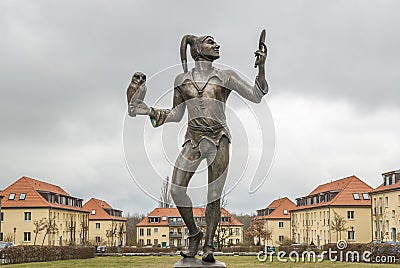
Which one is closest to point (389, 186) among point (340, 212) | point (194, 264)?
point (340, 212)

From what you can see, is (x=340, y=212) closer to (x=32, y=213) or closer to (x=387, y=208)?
(x=387, y=208)

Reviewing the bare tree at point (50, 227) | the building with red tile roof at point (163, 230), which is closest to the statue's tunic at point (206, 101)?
the bare tree at point (50, 227)

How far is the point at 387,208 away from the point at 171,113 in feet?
205

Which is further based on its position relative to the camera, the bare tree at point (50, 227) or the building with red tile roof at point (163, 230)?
the building with red tile roof at point (163, 230)

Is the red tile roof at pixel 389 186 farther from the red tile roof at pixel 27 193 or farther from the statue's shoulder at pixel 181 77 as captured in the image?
the statue's shoulder at pixel 181 77

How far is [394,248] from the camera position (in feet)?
114

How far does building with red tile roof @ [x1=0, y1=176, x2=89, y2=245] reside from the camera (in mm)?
72125

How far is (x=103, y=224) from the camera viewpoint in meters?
98.3

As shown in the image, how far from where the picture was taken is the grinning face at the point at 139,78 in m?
6.43

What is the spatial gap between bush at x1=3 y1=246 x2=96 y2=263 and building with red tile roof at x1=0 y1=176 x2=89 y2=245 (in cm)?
1987

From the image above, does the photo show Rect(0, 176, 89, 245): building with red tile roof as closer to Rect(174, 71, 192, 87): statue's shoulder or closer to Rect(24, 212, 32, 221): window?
Rect(24, 212, 32, 221): window

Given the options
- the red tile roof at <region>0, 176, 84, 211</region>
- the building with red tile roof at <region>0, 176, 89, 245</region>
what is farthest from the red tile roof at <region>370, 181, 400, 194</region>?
the red tile roof at <region>0, 176, 84, 211</region>

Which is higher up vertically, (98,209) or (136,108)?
(136,108)

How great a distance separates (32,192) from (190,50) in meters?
70.9
